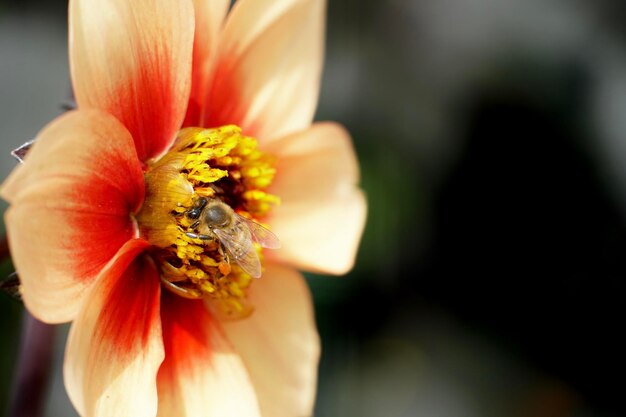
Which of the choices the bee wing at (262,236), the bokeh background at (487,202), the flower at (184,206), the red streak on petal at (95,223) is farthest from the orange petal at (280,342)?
the bokeh background at (487,202)

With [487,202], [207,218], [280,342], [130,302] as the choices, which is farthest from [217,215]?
[487,202]

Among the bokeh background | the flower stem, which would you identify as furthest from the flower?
the bokeh background

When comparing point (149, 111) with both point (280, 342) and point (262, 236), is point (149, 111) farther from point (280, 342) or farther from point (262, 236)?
point (280, 342)

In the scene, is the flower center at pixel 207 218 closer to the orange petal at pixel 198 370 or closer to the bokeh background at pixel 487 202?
the orange petal at pixel 198 370

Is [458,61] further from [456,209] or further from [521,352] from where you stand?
[521,352]

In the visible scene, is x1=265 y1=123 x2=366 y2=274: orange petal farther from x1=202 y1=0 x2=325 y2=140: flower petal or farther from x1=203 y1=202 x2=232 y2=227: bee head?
x1=203 y1=202 x2=232 y2=227: bee head

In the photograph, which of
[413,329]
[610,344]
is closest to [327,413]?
[413,329]

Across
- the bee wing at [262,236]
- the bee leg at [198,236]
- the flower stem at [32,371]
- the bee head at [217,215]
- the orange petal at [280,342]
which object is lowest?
the flower stem at [32,371]
